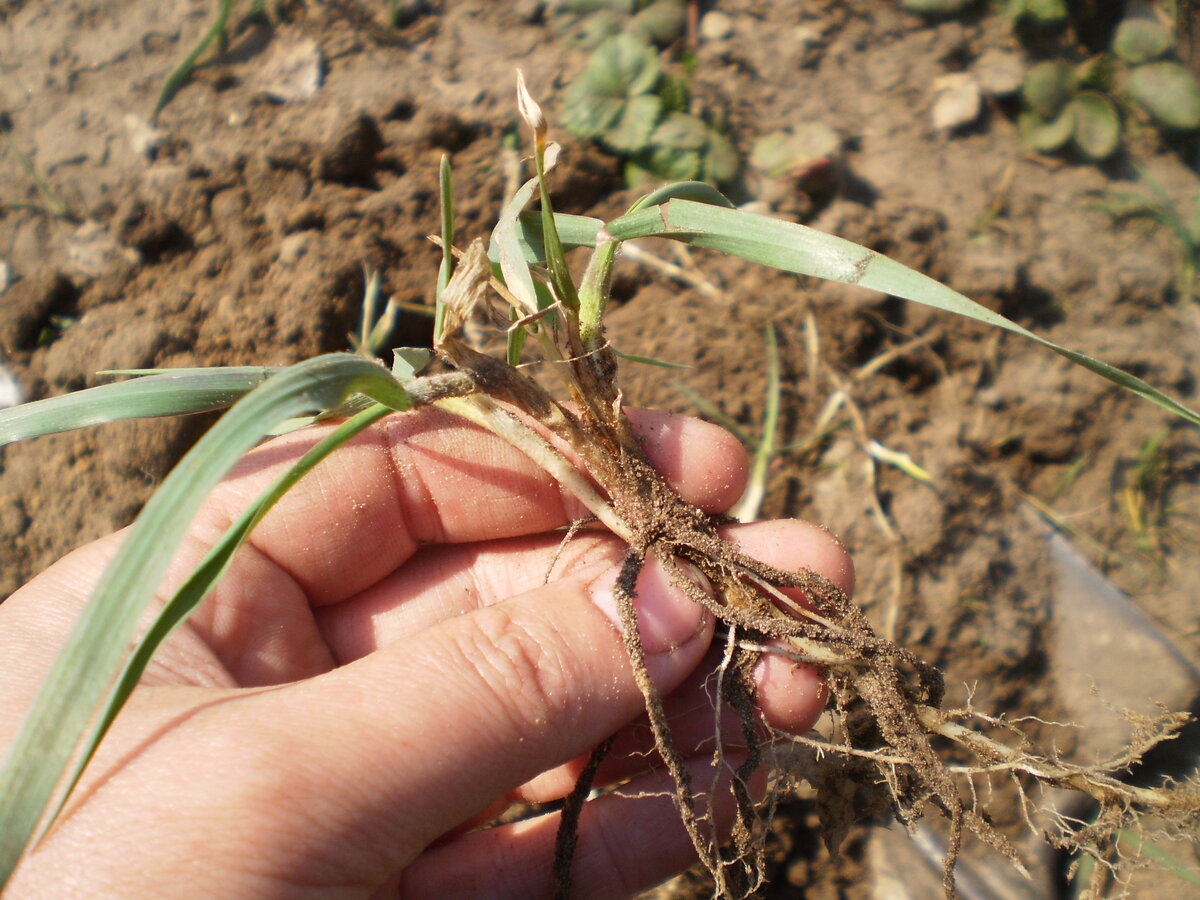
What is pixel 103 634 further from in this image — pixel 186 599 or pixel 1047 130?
pixel 1047 130

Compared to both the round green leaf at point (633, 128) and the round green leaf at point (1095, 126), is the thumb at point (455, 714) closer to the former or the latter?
the round green leaf at point (633, 128)

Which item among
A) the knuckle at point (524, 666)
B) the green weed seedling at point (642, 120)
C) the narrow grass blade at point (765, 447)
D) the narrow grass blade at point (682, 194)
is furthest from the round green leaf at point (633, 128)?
the knuckle at point (524, 666)

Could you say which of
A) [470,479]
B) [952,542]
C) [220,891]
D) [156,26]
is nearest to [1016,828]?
[952,542]

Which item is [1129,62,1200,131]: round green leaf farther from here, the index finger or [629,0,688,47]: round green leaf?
the index finger

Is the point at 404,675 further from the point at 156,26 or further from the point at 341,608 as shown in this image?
the point at 156,26

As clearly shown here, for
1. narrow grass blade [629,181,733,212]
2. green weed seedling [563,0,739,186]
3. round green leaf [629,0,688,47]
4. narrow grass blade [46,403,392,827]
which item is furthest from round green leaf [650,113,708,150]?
narrow grass blade [46,403,392,827]
